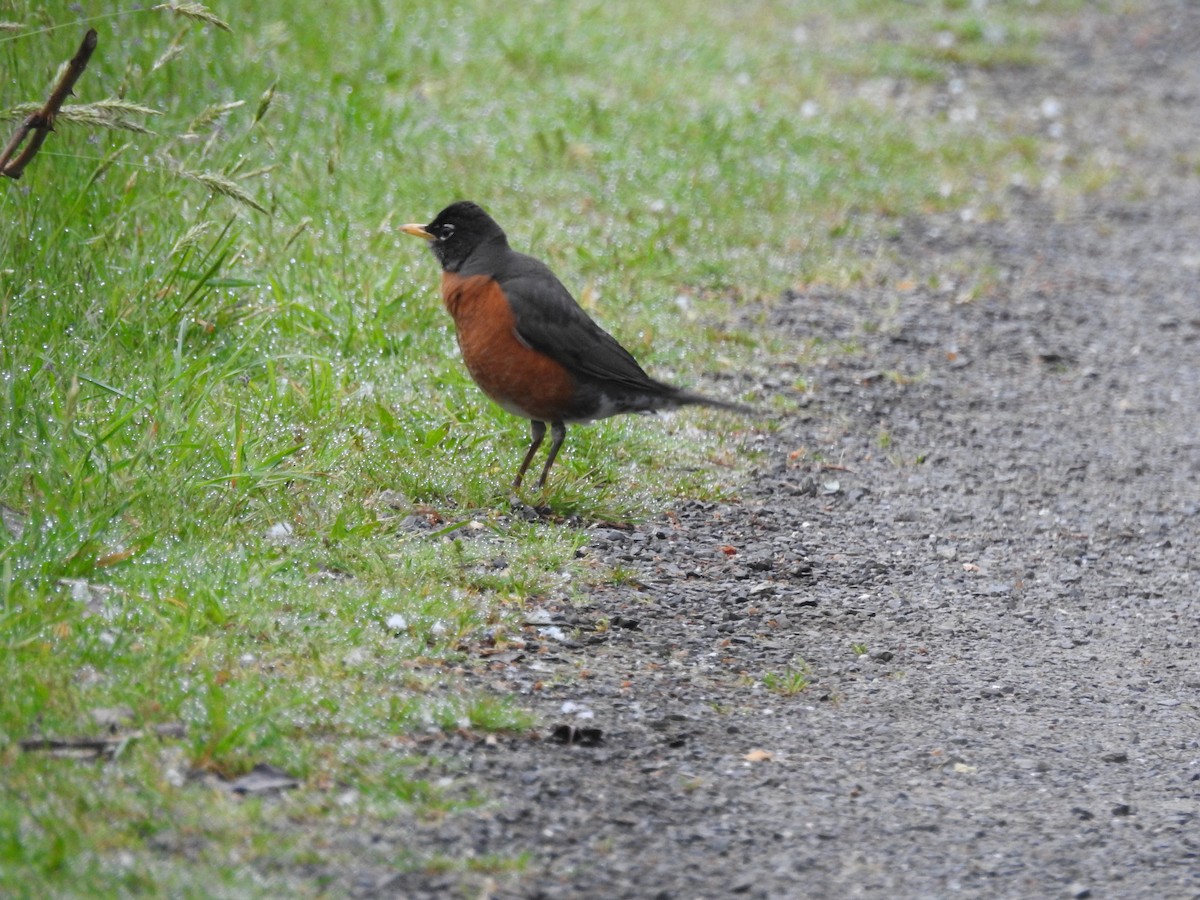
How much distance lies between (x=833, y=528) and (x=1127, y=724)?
1518mm

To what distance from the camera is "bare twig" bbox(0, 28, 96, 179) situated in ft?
12.8

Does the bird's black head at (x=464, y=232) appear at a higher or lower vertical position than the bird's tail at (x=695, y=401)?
higher

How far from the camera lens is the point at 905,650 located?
4660mm

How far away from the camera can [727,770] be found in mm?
3822

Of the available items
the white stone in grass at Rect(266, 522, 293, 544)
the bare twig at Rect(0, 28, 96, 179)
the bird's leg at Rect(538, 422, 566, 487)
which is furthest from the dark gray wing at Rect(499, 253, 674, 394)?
the bare twig at Rect(0, 28, 96, 179)

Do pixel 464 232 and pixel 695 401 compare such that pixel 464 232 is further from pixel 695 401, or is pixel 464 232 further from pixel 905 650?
pixel 905 650

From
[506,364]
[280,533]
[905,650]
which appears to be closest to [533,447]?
[506,364]

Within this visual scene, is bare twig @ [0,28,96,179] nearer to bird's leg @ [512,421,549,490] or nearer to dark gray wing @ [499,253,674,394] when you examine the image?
dark gray wing @ [499,253,674,394]

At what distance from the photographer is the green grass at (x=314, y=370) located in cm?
345

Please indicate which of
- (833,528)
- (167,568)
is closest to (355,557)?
(167,568)

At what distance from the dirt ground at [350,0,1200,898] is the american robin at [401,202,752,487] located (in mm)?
443

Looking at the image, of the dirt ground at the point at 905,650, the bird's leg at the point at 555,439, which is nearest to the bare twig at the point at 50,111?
the dirt ground at the point at 905,650

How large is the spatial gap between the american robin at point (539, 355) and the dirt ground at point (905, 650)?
443 mm

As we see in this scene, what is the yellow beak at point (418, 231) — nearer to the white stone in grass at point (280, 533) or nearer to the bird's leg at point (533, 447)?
the bird's leg at point (533, 447)
